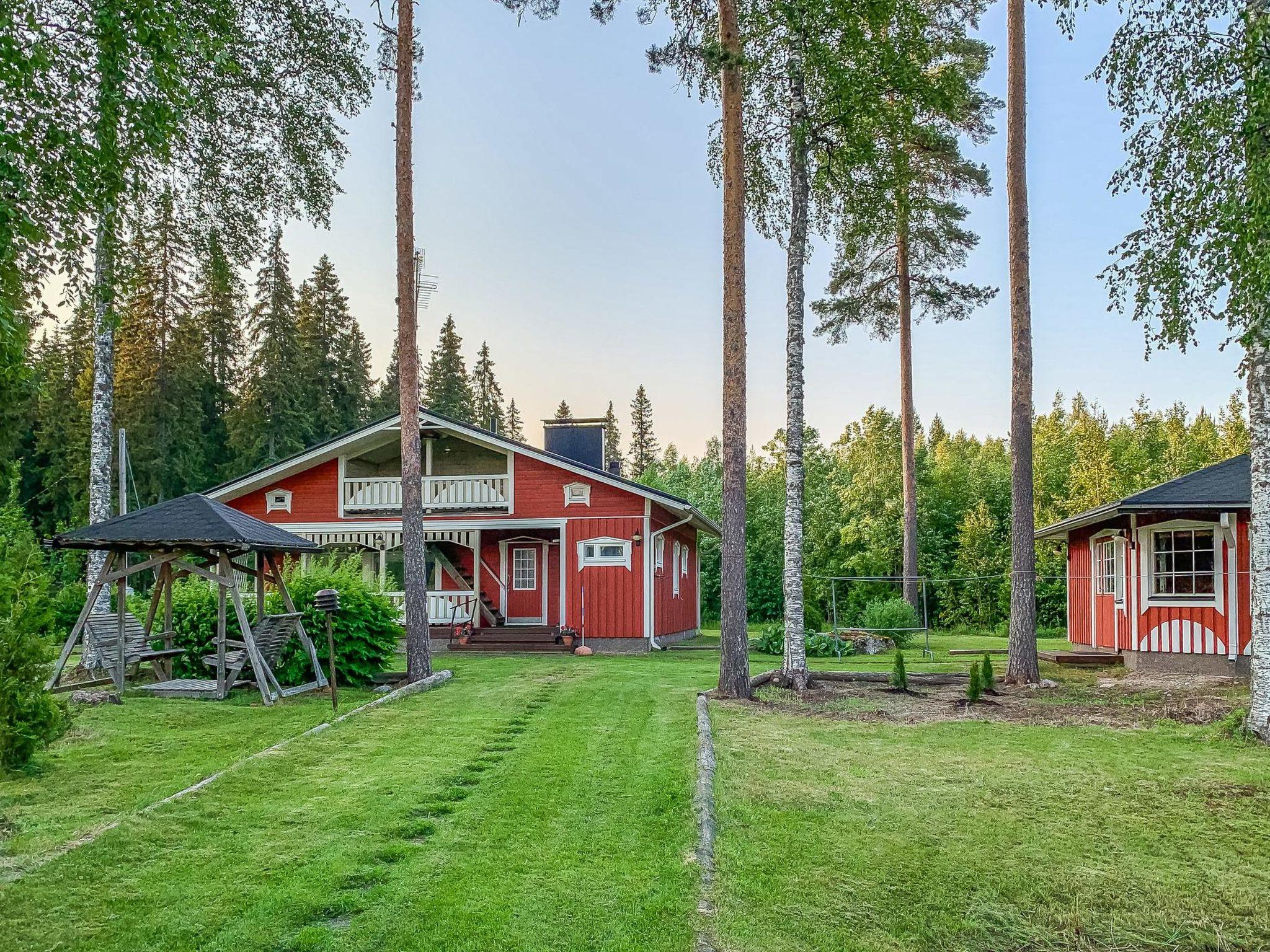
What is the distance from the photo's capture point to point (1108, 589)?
52.2ft

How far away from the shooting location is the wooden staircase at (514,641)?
17.4m

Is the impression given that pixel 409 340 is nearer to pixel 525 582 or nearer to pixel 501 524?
pixel 501 524

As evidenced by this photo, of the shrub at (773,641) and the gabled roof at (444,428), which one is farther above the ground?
the gabled roof at (444,428)

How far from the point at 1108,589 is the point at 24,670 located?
15.9 meters

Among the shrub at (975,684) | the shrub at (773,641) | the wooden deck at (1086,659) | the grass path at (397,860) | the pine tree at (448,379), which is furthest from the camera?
the pine tree at (448,379)

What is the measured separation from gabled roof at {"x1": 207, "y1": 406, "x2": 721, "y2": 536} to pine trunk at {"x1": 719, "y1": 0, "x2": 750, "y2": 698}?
6984mm

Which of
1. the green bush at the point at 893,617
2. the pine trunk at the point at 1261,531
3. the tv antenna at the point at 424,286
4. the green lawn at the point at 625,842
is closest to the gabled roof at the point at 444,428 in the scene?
the tv antenna at the point at 424,286

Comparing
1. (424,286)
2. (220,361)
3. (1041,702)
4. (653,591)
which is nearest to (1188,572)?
(1041,702)

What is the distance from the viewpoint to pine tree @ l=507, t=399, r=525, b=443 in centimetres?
5819

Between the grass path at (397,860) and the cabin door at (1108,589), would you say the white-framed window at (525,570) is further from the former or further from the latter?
the grass path at (397,860)

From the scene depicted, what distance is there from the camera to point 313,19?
11.2 meters

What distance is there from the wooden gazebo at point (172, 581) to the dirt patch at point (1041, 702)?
5382mm

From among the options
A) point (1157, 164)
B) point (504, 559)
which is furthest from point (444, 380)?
point (1157, 164)

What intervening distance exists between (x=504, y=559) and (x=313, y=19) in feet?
39.6
